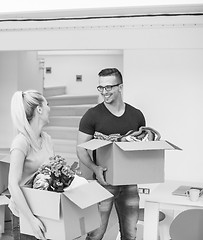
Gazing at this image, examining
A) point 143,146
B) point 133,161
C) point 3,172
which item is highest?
point 143,146

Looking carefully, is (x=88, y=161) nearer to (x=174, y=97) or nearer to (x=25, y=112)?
(x=25, y=112)

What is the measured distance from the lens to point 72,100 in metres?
6.23

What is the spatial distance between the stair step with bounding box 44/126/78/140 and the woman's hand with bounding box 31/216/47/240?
3.80m

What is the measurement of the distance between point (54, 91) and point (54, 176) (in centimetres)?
483

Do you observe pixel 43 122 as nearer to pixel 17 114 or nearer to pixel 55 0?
pixel 17 114

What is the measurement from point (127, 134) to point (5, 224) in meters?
1.80

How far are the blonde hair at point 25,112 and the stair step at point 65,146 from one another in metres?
3.30

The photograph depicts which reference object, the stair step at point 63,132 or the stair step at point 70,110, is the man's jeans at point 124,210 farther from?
the stair step at point 70,110

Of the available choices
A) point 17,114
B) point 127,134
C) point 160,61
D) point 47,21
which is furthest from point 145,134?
point 47,21

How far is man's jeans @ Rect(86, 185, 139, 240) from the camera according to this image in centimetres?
244

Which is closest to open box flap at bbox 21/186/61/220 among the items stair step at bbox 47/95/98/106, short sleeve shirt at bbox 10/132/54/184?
short sleeve shirt at bbox 10/132/54/184

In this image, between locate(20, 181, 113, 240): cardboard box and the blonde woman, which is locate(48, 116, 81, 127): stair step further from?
locate(20, 181, 113, 240): cardboard box

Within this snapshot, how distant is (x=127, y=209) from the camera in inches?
98.6

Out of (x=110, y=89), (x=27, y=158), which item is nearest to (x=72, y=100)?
(x=110, y=89)
